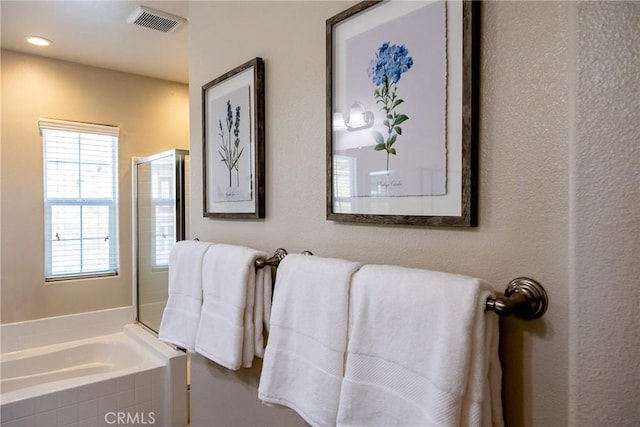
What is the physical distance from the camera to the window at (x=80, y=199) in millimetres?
2891

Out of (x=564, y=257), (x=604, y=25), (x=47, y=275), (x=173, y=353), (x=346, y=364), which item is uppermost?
(x=604, y=25)

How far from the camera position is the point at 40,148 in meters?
2.82

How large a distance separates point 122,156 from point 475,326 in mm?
3181

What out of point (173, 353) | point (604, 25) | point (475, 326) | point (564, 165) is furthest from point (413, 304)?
point (173, 353)

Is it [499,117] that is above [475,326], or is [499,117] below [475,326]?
above

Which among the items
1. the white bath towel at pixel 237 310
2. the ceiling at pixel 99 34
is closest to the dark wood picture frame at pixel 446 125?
the white bath towel at pixel 237 310

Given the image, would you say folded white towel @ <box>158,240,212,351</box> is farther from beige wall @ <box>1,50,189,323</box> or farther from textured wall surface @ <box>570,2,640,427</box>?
beige wall @ <box>1,50,189,323</box>

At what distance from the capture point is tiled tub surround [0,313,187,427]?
6.32 ft

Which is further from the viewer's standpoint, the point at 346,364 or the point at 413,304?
the point at 346,364

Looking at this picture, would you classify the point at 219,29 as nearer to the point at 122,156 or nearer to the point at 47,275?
the point at 122,156

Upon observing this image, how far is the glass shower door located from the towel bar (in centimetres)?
213

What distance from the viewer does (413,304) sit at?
2.34 feet

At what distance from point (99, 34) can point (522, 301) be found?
9.13 ft

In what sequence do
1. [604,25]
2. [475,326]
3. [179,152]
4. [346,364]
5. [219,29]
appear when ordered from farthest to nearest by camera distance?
[179,152]
[219,29]
[346,364]
[475,326]
[604,25]
